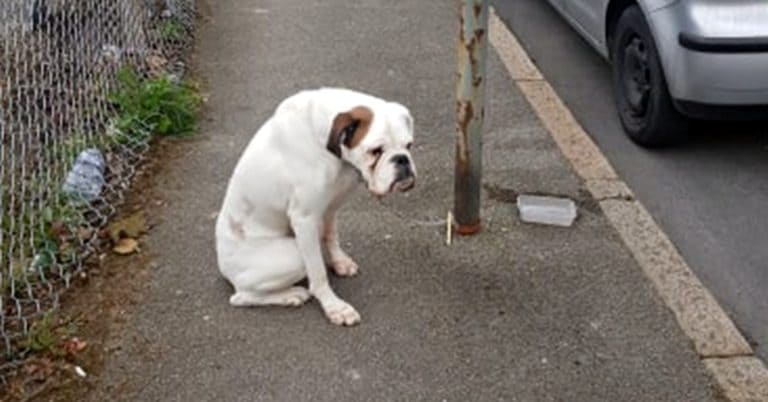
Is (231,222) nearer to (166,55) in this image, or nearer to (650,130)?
(650,130)

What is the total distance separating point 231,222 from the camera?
3.59 metres

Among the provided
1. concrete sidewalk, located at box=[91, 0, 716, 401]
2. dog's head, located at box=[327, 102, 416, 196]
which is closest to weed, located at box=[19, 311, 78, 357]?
concrete sidewalk, located at box=[91, 0, 716, 401]

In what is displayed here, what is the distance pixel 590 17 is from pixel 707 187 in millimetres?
1338

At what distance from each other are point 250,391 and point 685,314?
1611 millimetres

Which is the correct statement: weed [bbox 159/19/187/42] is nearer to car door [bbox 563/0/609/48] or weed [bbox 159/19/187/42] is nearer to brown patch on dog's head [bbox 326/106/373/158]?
car door [bbox 563/0/609/48]

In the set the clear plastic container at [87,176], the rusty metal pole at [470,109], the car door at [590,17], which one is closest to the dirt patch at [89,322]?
the clear plastic container at [87,176]

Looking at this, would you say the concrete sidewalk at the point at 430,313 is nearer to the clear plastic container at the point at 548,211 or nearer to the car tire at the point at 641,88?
the clear plastic container at the point at 548,211

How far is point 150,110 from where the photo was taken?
16.8 feet

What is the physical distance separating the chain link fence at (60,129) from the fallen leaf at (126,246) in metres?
0.09

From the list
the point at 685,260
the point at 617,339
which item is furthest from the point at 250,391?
the point at 685,260

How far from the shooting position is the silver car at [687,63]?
4.17 m

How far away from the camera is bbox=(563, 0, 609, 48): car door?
528 cm

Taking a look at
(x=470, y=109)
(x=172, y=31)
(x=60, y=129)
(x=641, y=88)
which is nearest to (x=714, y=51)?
(x=641, y=88)

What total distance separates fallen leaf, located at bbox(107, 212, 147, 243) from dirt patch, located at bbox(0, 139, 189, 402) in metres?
0.03
